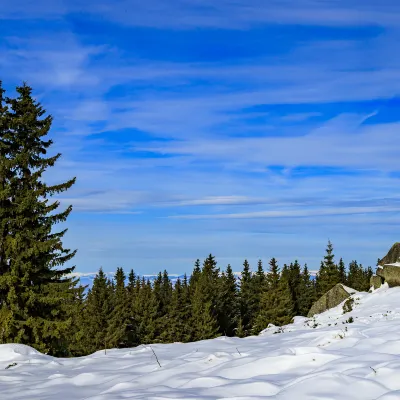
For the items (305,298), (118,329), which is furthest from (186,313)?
(305,298)

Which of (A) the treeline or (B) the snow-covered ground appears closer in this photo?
(B) the snow-covered ground

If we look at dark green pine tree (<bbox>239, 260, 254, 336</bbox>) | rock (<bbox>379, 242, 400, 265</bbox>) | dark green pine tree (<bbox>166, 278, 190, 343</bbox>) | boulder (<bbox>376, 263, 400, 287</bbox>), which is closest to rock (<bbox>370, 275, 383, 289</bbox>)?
boulder (<bbox>376, 263, 400, 287</bbox>)

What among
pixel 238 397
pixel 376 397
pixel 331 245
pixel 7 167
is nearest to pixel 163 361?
pixel 238 397

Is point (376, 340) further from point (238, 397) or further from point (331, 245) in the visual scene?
point (331, 245)

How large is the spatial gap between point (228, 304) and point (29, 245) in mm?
50871

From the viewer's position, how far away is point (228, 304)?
6744 cm

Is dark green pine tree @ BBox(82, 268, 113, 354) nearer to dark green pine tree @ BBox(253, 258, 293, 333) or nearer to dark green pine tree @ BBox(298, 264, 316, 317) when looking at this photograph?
dark green pine tree @ BBox(253, 258, 293, 333)

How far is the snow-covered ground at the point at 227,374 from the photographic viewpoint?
4734 millimetres

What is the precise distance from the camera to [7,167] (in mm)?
20469

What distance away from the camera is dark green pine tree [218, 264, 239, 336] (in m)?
64.8

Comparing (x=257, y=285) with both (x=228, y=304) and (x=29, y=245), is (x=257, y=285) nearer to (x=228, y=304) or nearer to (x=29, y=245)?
(x=228, y=304)

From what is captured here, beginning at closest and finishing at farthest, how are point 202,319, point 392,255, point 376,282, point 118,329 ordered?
point 376,282 < point 392,255 < point 118,329 < point 202,319

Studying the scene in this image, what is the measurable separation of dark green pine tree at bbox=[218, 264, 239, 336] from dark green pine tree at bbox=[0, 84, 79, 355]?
45.2 m

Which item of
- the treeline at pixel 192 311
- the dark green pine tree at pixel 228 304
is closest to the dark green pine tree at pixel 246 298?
the treeline at pixel 192 311
